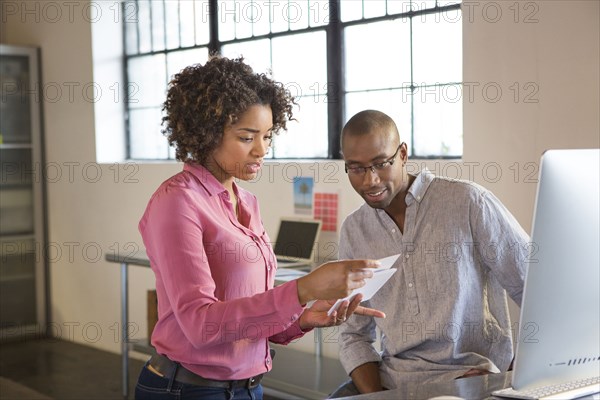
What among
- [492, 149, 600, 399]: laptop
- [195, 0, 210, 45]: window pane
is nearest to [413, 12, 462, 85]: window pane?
[195, 0, 210, 45]: window pane

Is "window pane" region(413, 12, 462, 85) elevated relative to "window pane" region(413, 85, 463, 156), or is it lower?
elevated

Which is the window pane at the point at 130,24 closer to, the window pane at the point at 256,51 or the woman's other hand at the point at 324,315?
the window pane at the point at 256,51

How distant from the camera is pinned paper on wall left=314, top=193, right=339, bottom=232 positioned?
12.8ft

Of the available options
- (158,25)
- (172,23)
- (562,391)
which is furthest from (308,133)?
(562,391)

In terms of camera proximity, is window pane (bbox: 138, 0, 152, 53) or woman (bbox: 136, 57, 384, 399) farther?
window pane (bbox: 138, 0, 152, 53)

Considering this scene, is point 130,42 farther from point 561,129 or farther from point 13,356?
point 561,129

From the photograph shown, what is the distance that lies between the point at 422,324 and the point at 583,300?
2.45ft

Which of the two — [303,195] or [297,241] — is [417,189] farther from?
[303,195]

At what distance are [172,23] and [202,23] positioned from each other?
0.29m

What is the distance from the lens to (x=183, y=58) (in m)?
4.95

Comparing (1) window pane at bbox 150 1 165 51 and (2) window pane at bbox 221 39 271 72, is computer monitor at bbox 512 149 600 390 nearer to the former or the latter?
(2) window pane at bbox 221 39 271 72

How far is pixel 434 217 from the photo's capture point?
6.69 feet

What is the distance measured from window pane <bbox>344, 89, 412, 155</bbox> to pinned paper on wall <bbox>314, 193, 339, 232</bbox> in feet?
1.42

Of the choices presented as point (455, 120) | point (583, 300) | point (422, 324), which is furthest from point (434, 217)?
point (455, 120)
